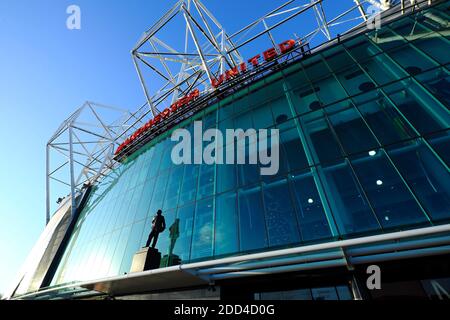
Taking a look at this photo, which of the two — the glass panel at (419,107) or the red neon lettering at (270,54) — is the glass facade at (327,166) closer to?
the glass panel at (419,107)

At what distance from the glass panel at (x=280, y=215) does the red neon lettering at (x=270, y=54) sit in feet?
35.2

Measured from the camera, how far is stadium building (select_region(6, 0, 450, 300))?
7.40 metres

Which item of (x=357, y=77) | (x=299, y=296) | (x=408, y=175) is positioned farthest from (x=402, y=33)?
(x=299, y=296)

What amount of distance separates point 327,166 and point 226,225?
5638mm

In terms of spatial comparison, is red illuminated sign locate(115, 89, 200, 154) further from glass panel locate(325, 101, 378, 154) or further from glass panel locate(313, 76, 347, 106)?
glass panel locate(325, 101, 378, 154)

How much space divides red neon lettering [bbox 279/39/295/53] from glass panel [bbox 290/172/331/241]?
10789 millimetres

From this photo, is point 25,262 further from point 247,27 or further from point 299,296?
point 247,27

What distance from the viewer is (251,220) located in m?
10.6

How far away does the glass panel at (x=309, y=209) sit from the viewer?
337 inches

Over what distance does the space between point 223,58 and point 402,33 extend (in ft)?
45.7

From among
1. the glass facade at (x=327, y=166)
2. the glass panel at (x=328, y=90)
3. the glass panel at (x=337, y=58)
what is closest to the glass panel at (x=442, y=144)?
the glass facade at (x=327, y=166)

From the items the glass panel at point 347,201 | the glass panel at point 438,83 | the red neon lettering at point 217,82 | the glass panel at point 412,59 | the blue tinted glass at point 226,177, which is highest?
the red neon lettering at point 217,82

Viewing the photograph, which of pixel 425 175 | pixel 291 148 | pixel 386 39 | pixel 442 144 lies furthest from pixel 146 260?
pixel 386 39

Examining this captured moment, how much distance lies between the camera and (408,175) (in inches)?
319
